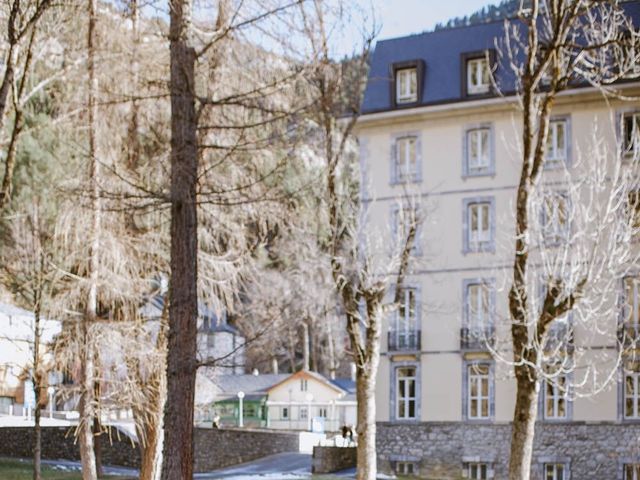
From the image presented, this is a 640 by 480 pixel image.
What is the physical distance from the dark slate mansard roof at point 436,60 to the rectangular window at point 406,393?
27.4 ft

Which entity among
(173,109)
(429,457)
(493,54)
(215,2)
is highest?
(493,54)

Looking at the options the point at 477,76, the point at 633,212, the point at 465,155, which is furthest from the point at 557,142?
the point at 633,212

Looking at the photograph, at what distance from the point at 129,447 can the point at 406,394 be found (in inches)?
349

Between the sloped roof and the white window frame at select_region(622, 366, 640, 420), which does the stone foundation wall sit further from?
the sloped roof

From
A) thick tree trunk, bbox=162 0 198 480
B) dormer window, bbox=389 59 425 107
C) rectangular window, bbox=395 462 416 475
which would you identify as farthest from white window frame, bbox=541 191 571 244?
thick tree trunk, bbox=162 0 198 480

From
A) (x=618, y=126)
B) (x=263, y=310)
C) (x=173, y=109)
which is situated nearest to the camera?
(x=173, y=109)

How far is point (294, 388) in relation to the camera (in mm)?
58938

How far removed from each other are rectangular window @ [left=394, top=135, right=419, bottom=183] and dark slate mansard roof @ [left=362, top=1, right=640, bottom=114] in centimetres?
114

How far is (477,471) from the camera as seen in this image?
33188 millimetres

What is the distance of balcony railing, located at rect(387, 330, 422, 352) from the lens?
34.6 meters

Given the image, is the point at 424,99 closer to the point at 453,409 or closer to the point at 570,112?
the point at 570,112

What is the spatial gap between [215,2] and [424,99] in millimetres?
24385

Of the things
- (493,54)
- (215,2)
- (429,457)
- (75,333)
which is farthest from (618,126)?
(215,2)

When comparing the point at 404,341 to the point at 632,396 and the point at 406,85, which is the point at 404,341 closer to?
the point at 632,396
